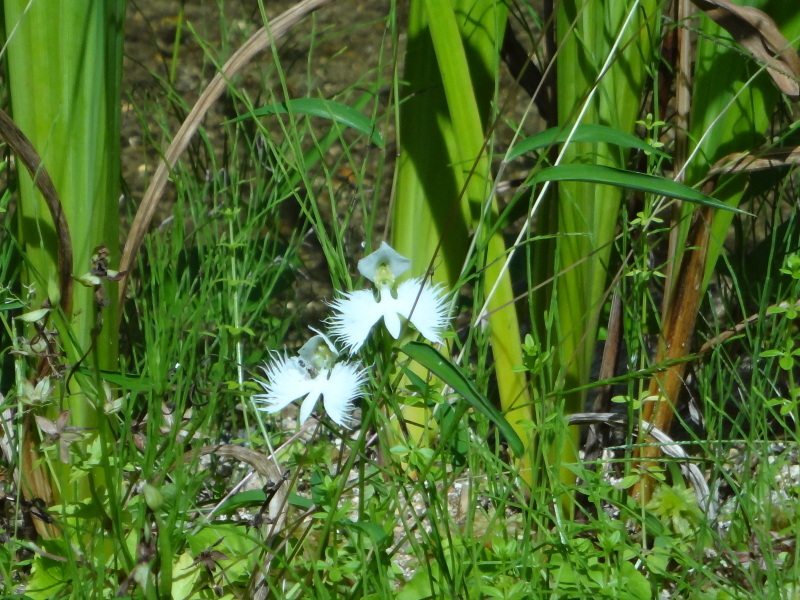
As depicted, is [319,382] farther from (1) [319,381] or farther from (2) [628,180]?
(2) [628,180]

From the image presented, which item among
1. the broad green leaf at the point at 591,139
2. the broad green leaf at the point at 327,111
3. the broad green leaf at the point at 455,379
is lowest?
the broad green leaf at the point at 455,379

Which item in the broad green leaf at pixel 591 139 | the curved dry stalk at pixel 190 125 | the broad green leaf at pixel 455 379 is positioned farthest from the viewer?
the curved dry stalk at pixel 190 125

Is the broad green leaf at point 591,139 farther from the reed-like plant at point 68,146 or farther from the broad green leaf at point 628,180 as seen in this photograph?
the reed-like plant at point 68,146

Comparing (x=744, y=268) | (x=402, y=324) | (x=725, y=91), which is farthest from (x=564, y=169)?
(x=744, y=268)

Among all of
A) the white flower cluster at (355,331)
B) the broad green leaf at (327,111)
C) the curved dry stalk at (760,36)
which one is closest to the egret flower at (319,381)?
the white flower cluster at (355,331)

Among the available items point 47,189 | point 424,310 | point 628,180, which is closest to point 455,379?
point 424,310

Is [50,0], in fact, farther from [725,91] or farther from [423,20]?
[725,91]
